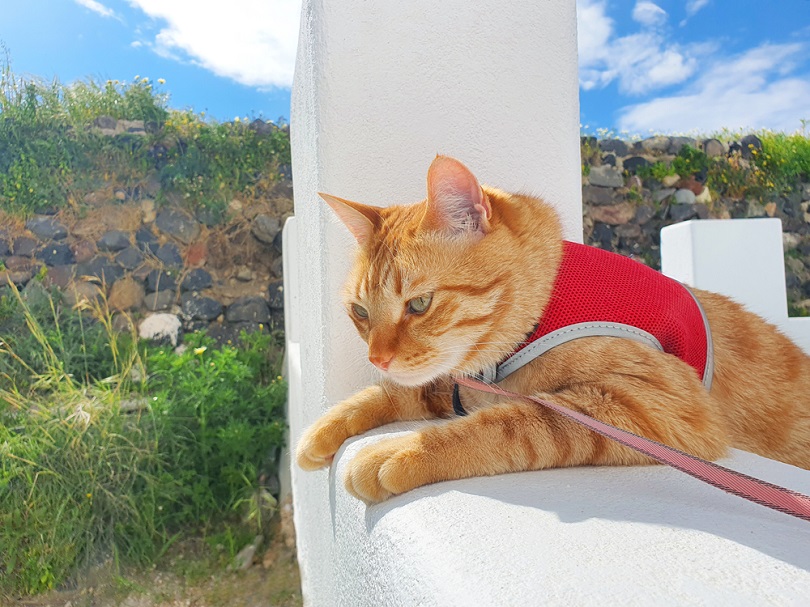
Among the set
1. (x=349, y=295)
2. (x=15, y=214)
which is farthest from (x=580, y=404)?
(x=15, y=214)

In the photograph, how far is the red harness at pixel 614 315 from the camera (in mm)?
1146

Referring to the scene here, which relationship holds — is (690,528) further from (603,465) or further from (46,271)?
(46,271)

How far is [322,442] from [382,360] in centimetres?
24

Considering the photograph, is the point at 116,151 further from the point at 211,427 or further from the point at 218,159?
the point at 211,427

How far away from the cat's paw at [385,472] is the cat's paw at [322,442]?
0.28 meters

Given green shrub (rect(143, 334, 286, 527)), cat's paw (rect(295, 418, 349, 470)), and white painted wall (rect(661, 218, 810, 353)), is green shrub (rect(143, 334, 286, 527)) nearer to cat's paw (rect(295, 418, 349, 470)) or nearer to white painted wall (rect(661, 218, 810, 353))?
cat's paw (rect(295, 418, 349, 470))

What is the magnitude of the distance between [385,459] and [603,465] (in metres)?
0.39

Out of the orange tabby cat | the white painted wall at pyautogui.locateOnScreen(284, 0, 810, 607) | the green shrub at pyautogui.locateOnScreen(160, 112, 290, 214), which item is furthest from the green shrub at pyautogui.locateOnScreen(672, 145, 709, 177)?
the orange tabby cat

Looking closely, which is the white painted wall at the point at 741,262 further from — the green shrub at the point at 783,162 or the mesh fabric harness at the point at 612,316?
the green shrub at the point at 783,162

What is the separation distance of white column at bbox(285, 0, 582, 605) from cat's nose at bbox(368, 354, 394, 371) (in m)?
0.43

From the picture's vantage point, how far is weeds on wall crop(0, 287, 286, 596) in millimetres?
3123

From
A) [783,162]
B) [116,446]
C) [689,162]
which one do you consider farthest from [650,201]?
[116,446]

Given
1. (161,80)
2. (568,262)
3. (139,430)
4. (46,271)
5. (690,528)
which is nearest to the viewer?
(690,528)

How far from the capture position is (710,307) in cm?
148
